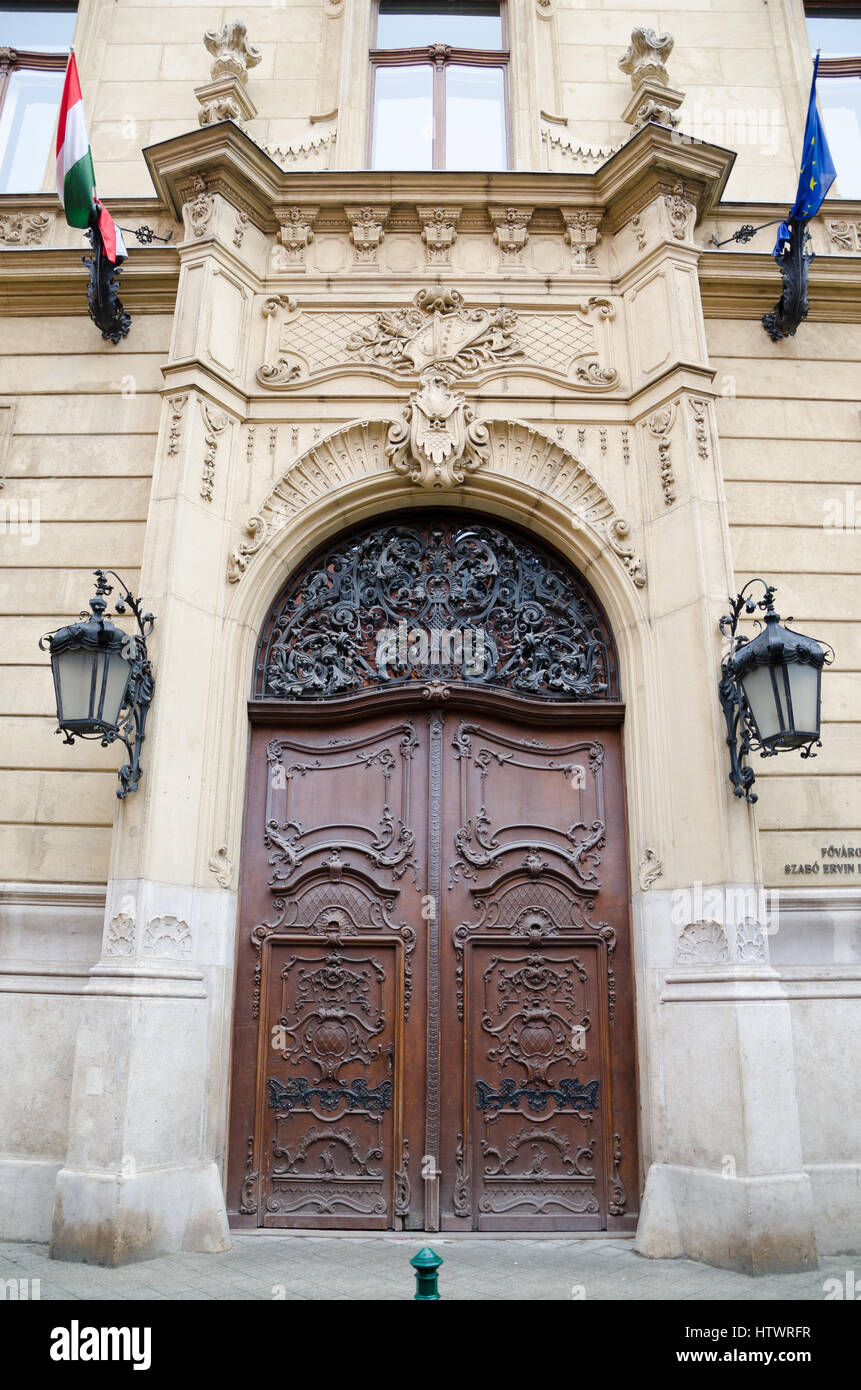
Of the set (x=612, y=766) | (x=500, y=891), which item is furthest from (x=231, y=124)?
(x=500, y=891)

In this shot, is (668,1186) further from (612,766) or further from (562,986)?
(612,766)

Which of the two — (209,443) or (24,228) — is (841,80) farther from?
(24,228)

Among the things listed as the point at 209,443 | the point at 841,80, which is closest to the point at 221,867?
the point at 209,443

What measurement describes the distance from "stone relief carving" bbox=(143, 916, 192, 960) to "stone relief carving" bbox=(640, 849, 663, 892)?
3.08 metres

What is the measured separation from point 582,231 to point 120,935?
661 cm

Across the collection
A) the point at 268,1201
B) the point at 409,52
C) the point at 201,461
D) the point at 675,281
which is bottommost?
the point at 268,1201

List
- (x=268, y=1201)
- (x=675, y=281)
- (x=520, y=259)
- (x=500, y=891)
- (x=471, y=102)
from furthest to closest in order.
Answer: (x=471, y=102) < (x=520, y=259) < (x=675, y=281) < (x=500, y=891) < (x=268, y=1201)

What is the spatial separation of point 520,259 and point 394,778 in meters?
4.50

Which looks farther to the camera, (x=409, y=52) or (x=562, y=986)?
(x=409, y=52)

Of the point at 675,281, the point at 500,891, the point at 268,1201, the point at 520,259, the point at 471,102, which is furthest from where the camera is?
the point at 471,102

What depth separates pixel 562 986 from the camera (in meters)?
6.68

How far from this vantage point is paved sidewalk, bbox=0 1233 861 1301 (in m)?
4.91

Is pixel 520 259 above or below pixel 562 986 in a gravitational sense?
above

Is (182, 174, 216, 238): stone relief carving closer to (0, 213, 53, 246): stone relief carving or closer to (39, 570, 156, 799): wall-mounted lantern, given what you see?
(0, 213, 53, 246): stone relief carving
